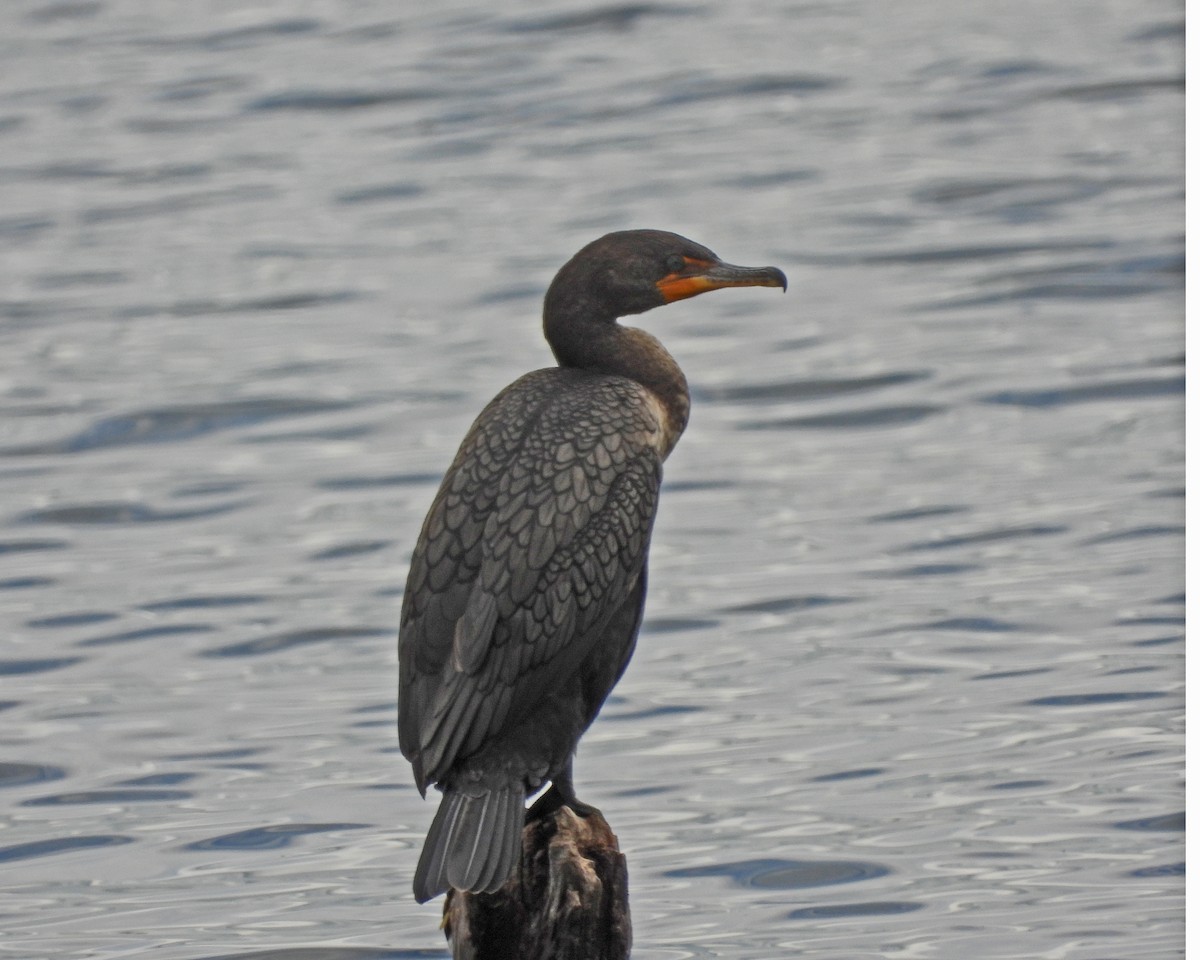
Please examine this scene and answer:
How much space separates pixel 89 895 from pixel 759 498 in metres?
5.32

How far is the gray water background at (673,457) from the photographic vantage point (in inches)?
332

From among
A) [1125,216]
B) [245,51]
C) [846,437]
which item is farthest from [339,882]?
[245,51]

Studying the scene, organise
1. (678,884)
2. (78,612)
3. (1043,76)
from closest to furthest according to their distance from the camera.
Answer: (678,884), (78,612), (1043,76)

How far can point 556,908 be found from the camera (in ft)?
18.7

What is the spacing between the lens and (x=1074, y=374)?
14570mm

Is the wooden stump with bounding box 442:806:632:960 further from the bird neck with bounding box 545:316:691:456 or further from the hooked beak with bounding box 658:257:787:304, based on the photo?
the hooked beak with bounding box 658:257:787:304

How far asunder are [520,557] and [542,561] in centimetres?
6

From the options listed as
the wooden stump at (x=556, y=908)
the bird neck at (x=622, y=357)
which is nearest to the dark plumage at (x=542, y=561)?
the bird neck at (x=622, y=357)

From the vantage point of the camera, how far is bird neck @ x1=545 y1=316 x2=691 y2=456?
640 cm

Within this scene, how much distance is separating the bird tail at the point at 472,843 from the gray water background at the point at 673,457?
2.03 m

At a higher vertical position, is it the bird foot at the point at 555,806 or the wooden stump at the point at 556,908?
the bird foot at the point at 555,806

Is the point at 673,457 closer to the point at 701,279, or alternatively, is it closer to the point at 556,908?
the point at 701,279

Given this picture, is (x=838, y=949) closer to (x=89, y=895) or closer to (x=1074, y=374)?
(x=89, y=895)

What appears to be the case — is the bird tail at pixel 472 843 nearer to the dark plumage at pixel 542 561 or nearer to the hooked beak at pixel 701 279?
the dark plumage at pixel 542 561
